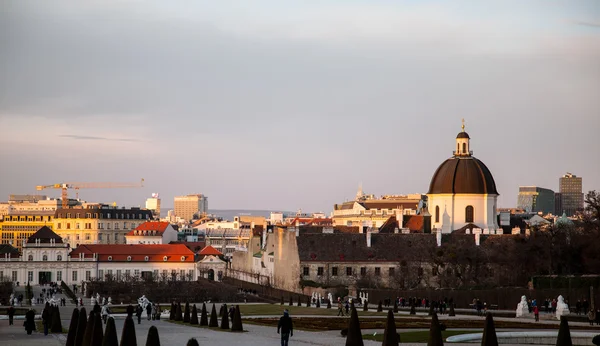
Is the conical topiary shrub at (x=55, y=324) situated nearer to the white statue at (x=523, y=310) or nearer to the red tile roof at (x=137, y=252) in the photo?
the white statue at (x=523, y=310)

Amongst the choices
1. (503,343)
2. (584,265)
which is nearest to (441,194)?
(584,265)

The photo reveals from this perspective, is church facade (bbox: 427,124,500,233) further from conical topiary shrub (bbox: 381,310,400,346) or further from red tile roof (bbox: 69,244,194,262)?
conical topiary shrub (bbox: 381,310,400,346)

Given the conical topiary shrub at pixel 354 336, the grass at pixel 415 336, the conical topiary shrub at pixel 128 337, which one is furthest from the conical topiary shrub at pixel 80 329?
the grass at pixel 415 336

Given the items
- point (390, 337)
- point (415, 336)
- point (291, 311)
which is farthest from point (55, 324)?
point (390, 337)

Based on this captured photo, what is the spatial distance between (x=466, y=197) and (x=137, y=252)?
173ft

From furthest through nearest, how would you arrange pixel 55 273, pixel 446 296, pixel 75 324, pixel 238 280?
pixel 55 273
pixel 238 280
pixel 446 296
pixel 75 324

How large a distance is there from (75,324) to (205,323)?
1690cm

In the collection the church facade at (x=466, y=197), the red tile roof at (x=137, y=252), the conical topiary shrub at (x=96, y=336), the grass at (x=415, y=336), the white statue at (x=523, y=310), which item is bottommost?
the grass at (x=415, y=336)

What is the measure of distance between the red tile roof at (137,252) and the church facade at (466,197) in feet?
153

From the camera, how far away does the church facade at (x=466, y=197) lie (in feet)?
468

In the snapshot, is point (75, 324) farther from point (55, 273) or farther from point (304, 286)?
point (55, 273)

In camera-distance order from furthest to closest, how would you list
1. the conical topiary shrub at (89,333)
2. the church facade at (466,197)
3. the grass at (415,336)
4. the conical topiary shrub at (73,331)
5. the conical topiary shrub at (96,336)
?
the church facade at (466,197) → the grass at (415,336) → the conical topiary shrub at (73,331) → the conical topiary shrub at (89,333) → the conical topiary shrub at (96,336)

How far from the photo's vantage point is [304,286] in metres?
120

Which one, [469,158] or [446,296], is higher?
[469,158]
